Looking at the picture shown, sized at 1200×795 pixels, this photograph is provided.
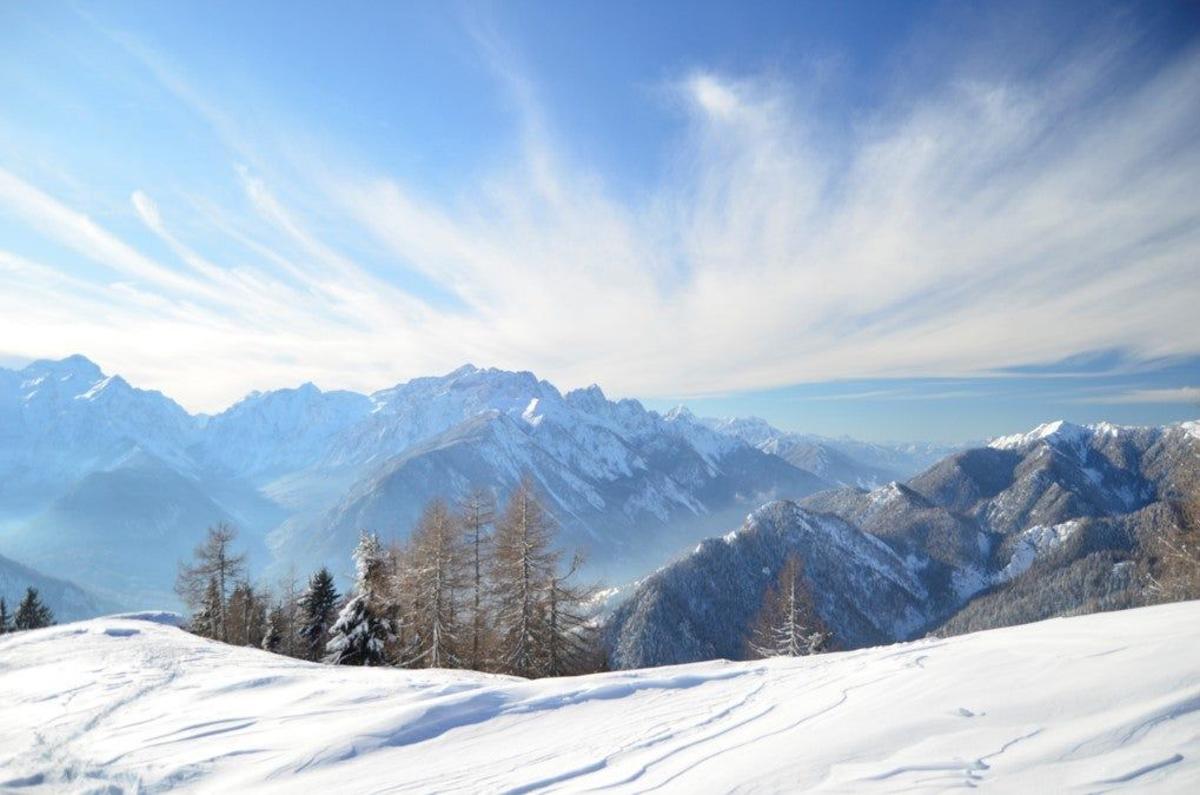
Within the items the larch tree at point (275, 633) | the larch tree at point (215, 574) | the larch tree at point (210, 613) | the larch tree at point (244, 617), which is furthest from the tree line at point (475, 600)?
the larch tree at point (244, 617)

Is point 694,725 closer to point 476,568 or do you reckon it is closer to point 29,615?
point 476,568

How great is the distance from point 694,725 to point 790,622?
894 inches

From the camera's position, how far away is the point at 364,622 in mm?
22500

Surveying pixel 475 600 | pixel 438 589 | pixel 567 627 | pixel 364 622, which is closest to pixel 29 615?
pixel 364 622

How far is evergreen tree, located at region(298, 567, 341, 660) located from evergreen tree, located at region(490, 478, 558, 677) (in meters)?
17.5

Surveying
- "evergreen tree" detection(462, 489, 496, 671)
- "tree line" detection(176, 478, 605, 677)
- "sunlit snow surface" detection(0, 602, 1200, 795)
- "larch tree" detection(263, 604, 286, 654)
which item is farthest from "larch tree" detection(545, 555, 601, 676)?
"larch tree" detection(263, 604, 286, 654)

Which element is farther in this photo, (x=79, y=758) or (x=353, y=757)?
(x=79, y=758)

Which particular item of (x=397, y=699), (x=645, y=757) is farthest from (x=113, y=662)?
(x=645, y=757)

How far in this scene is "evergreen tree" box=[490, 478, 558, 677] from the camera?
62.3ft

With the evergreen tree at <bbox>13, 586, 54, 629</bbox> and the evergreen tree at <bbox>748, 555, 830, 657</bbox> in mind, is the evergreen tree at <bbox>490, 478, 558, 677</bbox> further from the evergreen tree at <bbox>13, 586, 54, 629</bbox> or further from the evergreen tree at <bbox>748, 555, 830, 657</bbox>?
the evergreen tree at <bbox>13, 586, 54, 629</bbox>

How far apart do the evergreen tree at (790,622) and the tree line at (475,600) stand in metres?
9.46

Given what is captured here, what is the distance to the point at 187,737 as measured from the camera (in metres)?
7.39

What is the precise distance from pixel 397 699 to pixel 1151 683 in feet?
31.4

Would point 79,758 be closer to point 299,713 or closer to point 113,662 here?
point 299,713
